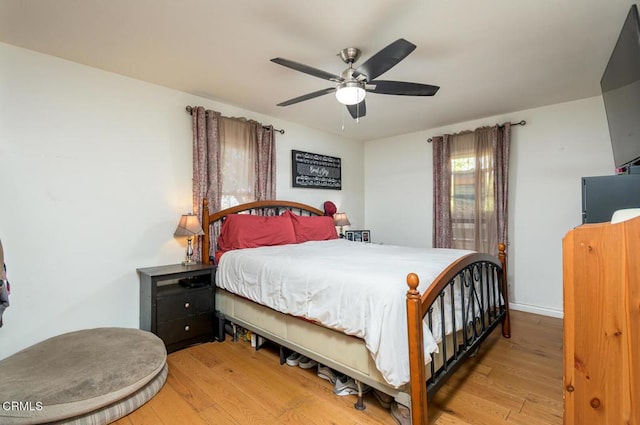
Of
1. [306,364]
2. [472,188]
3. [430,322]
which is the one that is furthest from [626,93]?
[306,364]

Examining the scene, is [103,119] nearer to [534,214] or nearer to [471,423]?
[471,423]

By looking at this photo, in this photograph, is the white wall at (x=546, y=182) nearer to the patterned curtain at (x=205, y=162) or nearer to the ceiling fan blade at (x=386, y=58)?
the ceiling fan blade at (x=386, y=58)

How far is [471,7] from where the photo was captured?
1876 millimetres

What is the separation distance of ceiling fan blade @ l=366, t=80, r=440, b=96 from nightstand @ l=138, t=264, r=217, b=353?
219 cm

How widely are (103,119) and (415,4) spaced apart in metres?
2.67

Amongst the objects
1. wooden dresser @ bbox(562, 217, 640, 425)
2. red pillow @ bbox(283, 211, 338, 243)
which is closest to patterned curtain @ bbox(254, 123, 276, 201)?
red pillow @ bbox(283, 211, 338, 243)

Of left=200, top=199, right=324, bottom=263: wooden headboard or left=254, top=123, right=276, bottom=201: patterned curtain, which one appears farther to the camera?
left=254, top=123, right=276, bottom=201: patterned curtain

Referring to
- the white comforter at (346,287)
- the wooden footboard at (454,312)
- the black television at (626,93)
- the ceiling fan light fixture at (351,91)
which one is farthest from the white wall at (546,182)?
the ceiling fan light fixture at (351,91)

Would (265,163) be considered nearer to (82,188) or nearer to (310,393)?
(82,188)

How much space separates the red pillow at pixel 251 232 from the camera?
10.5ft

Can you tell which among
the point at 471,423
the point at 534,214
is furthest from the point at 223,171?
the point at 534,214

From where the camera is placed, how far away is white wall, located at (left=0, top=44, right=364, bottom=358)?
2295 millimetres

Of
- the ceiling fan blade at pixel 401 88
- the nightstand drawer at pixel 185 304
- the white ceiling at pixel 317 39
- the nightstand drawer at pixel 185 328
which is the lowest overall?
the nightstand drawer at pixel 185 328

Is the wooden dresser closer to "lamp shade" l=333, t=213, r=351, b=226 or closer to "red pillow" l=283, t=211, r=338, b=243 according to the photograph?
"red pillow" l=283, t=211, r=338, b=243
